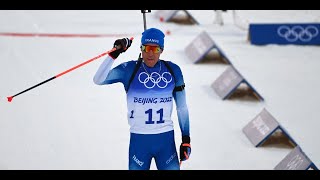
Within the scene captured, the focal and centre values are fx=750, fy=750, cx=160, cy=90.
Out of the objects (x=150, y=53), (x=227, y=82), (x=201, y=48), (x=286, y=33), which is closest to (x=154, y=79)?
(x=150, y=53)

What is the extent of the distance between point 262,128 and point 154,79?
3.27 meters

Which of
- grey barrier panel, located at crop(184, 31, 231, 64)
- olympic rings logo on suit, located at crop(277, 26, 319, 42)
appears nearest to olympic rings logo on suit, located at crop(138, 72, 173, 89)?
grey barrier panel, located at crop(184, 31, 231, 64)

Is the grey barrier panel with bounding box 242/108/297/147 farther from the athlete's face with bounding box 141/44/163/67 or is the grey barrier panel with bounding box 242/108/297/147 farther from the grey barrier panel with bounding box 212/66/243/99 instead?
the athlete's face with bounding box 141/44/163/67

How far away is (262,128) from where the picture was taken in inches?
352

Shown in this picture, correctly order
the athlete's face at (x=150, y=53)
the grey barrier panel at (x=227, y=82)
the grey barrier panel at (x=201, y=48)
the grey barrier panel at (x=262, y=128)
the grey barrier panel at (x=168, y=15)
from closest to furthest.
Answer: the athlete's face at (x=150, y=53), the grey barrier panel at (x=262, y=128), the grey barrier panel at (x=227, y=82), the grey barrier panel at (x=201, y=48), the grey barrier panel at (x=168, y=15)

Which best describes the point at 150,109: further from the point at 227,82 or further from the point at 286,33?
the point at 286,33

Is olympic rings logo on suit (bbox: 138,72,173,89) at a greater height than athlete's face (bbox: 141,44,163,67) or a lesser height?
lesser

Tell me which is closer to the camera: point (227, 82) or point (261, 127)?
point (261, 127)

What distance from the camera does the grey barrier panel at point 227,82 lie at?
10.3 m

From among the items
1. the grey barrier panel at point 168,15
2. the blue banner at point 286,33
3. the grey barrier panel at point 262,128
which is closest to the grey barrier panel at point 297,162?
the grey barrier panel at point 262,128

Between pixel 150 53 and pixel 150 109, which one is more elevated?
pixel 150 53

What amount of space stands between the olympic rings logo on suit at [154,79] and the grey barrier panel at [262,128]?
2878 millimetres

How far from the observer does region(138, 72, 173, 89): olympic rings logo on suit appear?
5.96 meters

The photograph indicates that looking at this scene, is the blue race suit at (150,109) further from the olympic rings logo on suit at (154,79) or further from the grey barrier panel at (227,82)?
the grey barrier panel at (227,82)
